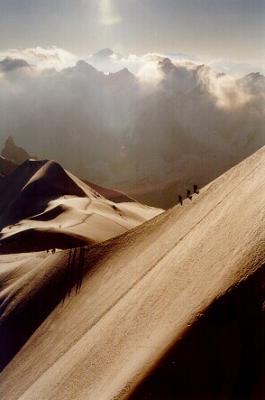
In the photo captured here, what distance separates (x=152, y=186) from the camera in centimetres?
10188

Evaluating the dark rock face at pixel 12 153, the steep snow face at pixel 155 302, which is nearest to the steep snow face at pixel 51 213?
the steep snow face at pixel 155 302

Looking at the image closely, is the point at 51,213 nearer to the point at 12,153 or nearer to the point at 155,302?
the point at 155,302

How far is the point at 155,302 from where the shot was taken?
31.1 ft

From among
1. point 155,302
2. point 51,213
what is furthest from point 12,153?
point 155,302

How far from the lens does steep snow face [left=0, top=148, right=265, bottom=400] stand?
6.79 m

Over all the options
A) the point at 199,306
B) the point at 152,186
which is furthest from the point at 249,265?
the point at 152,186

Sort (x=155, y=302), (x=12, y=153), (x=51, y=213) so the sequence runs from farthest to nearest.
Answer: (x=12, y=153) < (x=51, y=213) < (x=155, y=302)

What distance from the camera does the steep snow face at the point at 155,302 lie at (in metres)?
6.79

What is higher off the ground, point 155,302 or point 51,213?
point 155,302

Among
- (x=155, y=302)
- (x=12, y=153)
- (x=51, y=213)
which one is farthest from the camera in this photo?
(x=12, y=153)

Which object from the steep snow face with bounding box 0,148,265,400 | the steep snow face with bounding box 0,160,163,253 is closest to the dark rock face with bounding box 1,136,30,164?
the steep snow face with bounding box 0,160,163,253

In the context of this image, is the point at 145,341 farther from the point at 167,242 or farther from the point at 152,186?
the point at 152,186

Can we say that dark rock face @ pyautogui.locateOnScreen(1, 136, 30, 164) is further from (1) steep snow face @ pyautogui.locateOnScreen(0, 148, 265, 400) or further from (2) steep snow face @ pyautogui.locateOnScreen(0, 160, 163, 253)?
(1) steep snow face @ pyautogui.locateOnScreen(0, 148, 265, 400)

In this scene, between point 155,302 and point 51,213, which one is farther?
point 51,213
